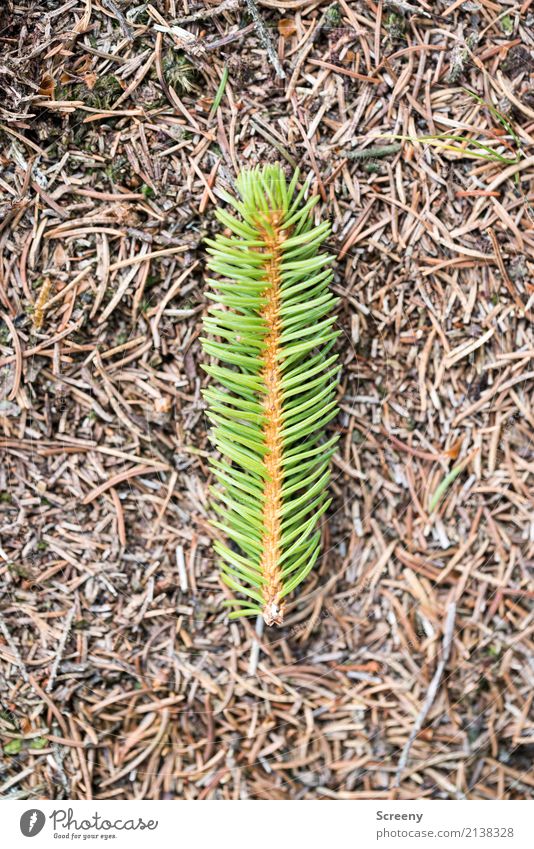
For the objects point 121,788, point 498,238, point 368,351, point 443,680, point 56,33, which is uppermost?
point 56,33

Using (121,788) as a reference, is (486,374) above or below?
above

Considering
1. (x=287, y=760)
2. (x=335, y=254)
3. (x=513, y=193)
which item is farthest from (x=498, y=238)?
(x=287, y=760)

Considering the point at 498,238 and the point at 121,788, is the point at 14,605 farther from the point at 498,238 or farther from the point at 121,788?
the point at 498,238
